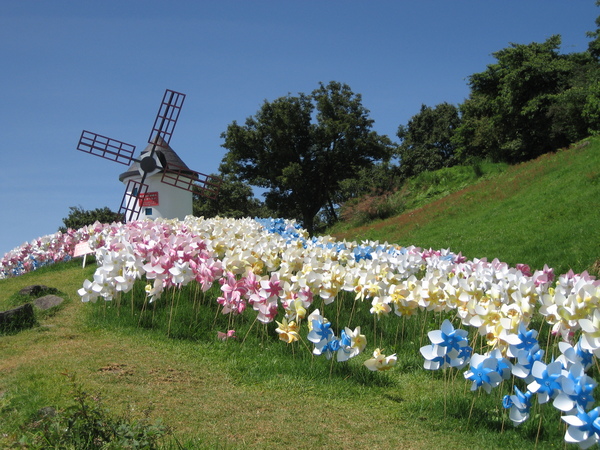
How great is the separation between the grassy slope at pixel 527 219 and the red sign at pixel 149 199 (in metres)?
8.92

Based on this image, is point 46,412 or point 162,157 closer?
point 46,412

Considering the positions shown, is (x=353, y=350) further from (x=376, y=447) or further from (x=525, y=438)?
(x=525, y=438)

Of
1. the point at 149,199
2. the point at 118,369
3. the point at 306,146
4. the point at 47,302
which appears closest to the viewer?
the point at 118,369

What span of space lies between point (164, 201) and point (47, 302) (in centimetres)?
1345

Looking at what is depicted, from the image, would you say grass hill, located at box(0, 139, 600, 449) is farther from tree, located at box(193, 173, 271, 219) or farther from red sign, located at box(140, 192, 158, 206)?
tree, located at box(193, 173, 271, 219)

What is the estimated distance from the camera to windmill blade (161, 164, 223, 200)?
77.2ft

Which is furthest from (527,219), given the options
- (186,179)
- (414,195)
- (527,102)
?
(527,102)

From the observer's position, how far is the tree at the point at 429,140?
174 feet

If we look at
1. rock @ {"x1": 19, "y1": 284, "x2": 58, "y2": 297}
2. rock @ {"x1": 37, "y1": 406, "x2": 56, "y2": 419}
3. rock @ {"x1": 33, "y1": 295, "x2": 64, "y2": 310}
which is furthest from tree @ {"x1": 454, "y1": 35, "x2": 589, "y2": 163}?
rock @ {"x1": 37, "y1": 406, "x2": 56, "y2": 419}

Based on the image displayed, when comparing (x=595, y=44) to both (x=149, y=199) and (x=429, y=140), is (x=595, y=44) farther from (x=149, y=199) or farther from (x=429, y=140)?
(x=149, y=199)

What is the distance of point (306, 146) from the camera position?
151ft

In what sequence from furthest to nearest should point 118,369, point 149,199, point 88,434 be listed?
point 149,199 < point 118,369 < point 88,434

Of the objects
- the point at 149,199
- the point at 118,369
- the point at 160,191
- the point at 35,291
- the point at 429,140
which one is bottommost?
the point at 35,291

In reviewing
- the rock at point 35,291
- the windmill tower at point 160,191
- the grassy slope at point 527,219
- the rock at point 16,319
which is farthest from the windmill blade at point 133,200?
the rock at point 16,319
